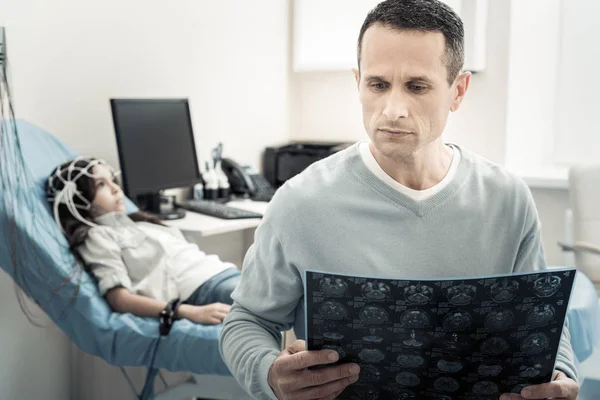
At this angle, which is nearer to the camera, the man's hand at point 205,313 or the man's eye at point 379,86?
the man's eye at point 379,86

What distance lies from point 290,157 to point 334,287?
9.32ft

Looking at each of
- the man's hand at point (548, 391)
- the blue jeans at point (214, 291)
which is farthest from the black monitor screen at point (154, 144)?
the man's hand at point (548, 391)

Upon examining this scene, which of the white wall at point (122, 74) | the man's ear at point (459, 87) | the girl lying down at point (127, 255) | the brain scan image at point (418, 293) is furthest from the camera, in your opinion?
the white wall at point (122, 74)

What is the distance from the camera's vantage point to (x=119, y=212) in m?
2.39

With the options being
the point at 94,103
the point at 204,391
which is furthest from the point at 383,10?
the point at 94,103

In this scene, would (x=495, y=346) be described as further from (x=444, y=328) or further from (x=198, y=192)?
(x=198, y=192)

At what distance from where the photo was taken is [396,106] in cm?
104

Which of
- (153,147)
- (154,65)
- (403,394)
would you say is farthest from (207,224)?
(403,394)

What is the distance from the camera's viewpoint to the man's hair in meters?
1.05

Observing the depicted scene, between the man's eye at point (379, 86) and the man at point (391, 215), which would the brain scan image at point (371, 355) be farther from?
the man's eye at point (379, 86)

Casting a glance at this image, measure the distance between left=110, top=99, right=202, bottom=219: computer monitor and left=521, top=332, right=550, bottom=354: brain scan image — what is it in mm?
1935

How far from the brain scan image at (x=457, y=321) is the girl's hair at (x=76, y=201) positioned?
1.50 meters

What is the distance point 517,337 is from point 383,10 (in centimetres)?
51

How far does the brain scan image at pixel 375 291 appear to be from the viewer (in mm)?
929
